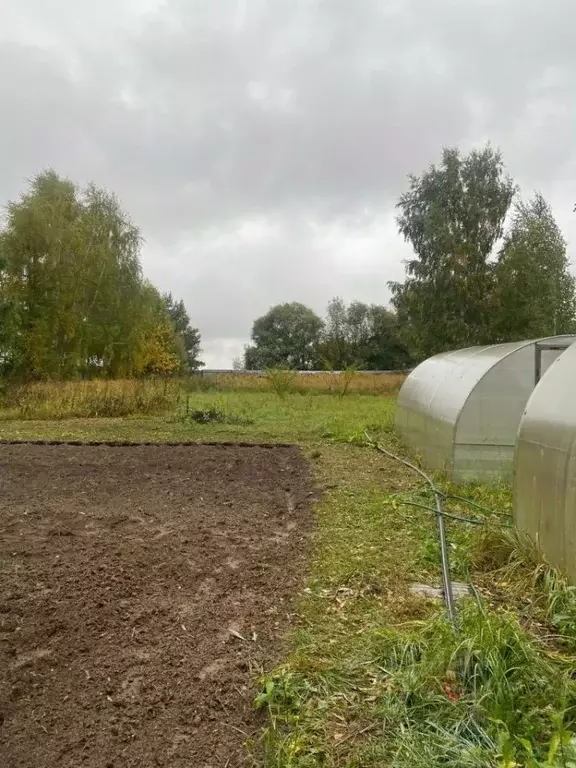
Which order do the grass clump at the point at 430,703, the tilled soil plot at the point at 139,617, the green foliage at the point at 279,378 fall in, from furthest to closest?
the green foliage at the point at 279,378, the tilled soil plot at the point at 139,617, the grass clump at the point at 430,703

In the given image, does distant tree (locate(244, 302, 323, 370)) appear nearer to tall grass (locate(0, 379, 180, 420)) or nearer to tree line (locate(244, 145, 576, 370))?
tree line (locate(244, 145, 576, 370))

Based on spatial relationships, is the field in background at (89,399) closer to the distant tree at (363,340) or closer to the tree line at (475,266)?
the tree line at (475,266)

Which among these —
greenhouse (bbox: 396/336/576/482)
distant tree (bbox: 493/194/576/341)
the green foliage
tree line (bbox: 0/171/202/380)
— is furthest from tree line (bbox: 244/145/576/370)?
greenhouse (bbox: 396/336/576/482)

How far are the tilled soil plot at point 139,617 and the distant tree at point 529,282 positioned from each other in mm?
19475

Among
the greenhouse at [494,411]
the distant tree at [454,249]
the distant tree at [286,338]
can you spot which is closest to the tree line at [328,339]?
the distant tree at [286,338]

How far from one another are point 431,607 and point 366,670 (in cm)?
Answer: 88

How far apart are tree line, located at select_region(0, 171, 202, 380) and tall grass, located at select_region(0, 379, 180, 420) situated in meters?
2.77

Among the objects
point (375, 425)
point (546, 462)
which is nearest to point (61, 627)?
point (546, 462)

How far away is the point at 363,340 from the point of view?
49.3 meters

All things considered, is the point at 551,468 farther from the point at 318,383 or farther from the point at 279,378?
the point at 318,383

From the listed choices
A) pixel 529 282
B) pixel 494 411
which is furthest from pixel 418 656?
pixel 529 282

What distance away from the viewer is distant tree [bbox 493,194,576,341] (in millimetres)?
23859

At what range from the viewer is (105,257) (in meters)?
23.2

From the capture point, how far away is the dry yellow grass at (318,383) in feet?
84.4
